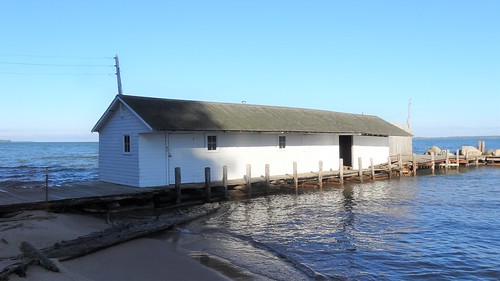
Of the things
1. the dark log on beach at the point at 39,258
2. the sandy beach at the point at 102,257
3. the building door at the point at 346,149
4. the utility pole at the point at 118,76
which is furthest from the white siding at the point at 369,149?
the dark log on beach at the point at 39,258

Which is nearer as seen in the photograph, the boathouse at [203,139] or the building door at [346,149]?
the boathouse at [203,139]

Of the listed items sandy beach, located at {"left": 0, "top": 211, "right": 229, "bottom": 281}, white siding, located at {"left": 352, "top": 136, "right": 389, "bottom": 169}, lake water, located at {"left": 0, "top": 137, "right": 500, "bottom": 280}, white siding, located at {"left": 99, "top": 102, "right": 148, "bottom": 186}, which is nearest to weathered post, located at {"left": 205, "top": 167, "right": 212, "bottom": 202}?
lake water, located at {"left": 0, "top": 137, "right": 500, "bottom": 280}

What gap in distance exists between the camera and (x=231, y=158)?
2225cm

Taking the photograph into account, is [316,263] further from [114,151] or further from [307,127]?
[307,127]

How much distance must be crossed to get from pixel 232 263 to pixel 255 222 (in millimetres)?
5304

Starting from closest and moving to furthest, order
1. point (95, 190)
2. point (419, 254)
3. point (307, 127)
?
point (419, 254) → point (95, 190) → point (307, 127)

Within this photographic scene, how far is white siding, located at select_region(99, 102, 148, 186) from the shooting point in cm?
1877

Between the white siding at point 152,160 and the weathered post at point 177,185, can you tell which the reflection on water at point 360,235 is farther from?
the white siding at point 152,160

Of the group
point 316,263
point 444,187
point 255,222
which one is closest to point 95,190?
point 255,222

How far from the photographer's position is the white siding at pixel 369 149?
99.2 ft

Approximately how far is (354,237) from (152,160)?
9.69 metres

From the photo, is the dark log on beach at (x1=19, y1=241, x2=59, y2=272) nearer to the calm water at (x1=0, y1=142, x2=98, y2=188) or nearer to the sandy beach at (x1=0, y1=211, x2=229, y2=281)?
the sandy beach at (x1=0, y1=211, x2=229, y2=281)

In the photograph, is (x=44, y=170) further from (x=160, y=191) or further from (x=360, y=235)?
(x=360, y=235)

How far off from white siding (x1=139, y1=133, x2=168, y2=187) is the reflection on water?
3.60 meters
